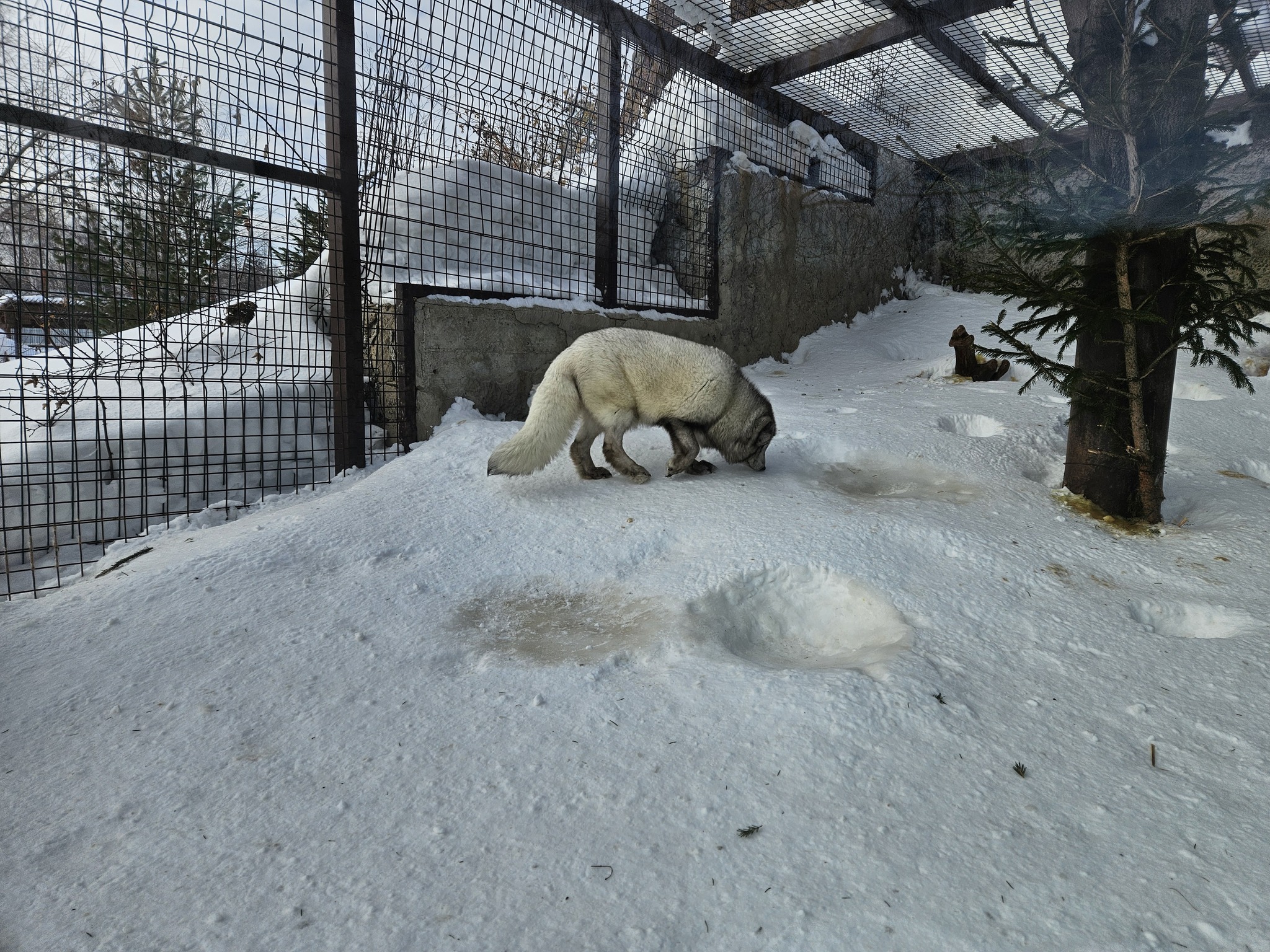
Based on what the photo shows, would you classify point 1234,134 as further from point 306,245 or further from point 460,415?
point 306,245

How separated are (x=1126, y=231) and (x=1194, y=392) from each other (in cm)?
364

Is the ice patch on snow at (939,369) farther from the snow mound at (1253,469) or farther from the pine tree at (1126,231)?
the pine tree at (1126,231)

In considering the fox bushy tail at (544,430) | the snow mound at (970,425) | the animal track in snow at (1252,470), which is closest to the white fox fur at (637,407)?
the fox bushy tail at (544,430)

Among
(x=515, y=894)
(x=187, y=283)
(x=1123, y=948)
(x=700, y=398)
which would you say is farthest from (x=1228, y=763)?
(x=187, y=283)

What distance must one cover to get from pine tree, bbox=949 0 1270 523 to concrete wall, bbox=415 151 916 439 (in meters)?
3.19

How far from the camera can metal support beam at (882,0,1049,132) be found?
5.60m

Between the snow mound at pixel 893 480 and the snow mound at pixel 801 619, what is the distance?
1.14 m

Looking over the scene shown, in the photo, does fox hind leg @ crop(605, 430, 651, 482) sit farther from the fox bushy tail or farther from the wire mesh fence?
the wire mesh fence

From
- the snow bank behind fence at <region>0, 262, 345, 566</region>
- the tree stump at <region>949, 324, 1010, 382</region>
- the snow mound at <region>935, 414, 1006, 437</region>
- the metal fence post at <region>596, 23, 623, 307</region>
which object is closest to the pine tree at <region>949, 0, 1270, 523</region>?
the snow mound at <region>935, 414, 1006, 437</region>

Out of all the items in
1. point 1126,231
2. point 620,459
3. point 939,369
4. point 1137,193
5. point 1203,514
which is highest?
point 1137,193

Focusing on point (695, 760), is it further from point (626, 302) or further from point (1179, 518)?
point (626, 302)

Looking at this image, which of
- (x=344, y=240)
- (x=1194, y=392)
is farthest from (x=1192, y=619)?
(x=344, y=240)

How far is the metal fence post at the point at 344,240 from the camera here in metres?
4.05

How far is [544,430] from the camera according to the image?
3.59 meters
